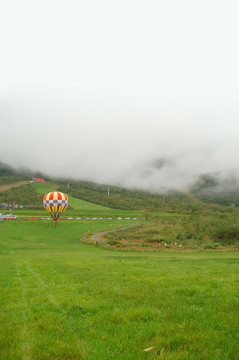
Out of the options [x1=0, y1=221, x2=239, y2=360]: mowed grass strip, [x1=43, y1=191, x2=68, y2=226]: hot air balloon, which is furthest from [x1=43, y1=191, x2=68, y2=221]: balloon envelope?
[x1=0, y1=221, x2=239, y2=360]: mowed grass strip

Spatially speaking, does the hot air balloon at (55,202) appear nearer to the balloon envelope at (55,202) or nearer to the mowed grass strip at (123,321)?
the balloon envelope at (55,202)

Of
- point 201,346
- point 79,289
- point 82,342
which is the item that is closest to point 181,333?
point 201,346

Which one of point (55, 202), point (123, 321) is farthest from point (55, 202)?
point (123, 321)

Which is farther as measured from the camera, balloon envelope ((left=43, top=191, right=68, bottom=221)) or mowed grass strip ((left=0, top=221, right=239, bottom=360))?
balloon envelope ((left=43, top=191, right=68, bottom=221))

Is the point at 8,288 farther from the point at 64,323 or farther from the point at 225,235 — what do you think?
the point at 225,235

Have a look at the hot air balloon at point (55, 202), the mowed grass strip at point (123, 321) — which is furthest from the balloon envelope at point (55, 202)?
the mowed grass strip at point (123, 321)

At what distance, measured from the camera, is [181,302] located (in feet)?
26.4

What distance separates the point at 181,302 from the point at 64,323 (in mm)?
3923

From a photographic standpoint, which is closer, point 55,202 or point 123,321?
point 123,321

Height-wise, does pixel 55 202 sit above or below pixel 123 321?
above

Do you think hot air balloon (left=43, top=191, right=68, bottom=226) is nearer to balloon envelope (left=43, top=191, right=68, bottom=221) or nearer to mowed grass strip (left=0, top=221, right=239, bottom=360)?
balloon envelope (left=43, top=191, right=68, bottom=221)

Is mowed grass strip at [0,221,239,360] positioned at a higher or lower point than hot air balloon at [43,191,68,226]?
lower

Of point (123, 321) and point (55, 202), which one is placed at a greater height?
point (55, 202)

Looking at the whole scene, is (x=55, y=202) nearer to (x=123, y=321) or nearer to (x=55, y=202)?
(x=55, y=202)
